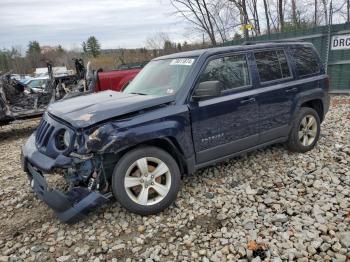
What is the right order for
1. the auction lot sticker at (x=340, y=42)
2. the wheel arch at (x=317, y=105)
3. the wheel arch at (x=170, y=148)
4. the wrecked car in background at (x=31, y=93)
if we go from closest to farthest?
the wheel arch at (x=170, y=148) → the wheel arch at (x=317, y=105) → the wrecked car in background at (x=31, y=93) → the auction lot sticker at (x=340, y=42)

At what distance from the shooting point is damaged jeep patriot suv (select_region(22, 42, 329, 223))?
357 cm

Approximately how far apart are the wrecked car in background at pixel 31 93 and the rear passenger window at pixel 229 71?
5.10 metres

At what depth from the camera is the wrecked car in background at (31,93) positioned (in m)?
9.12

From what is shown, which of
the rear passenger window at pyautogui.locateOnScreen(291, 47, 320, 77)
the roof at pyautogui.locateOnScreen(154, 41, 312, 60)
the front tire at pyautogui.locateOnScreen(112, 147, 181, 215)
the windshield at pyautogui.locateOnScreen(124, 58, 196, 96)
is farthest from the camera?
the rear passenger window at pyautogui.locateOnScreen(291, 47, 320, 77)

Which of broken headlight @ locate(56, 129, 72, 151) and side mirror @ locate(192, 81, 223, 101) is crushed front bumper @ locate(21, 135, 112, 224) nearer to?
broken headlight @ locate(56, 129, 72, 151)

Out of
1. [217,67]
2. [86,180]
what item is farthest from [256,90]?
[86,180]

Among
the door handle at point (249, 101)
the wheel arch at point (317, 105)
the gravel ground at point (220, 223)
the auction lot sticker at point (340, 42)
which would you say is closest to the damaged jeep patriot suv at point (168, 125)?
the door handle at point (249, 101)

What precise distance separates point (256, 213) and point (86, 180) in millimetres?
1945

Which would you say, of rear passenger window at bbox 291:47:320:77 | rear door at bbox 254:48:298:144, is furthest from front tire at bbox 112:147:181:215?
rear passenger window at bbox 291:47:320:77

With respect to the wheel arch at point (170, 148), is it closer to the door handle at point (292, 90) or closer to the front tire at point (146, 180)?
the front tire at point (146, 180)

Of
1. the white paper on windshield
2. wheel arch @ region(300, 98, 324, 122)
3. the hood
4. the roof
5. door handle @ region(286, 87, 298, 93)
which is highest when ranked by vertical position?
the roof

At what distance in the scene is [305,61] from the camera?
5.52 meters

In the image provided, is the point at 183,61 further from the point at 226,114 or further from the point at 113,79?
the point at 113,79

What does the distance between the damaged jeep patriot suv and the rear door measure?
2cm
